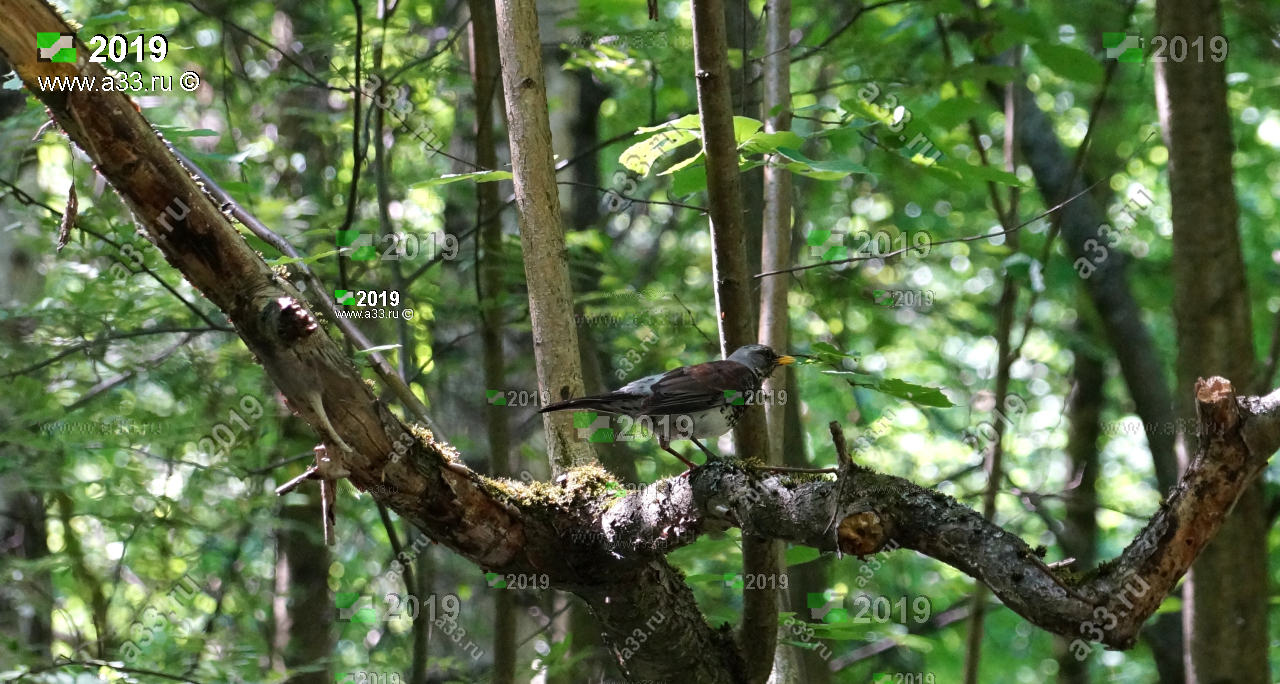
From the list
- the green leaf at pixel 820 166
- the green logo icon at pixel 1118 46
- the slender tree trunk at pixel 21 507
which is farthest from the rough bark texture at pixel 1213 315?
the slender tree trunk at pixel 21 507

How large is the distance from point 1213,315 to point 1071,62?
1.25 m

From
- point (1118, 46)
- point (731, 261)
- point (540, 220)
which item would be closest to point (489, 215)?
point (540, 220)

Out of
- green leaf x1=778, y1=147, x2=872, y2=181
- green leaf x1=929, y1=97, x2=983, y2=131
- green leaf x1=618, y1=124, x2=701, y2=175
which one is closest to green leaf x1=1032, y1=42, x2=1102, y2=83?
green leaf x1=929, y1=97, x2=983, y2=131

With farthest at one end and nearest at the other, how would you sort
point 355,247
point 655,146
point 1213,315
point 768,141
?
1. point 1213,315
2. point 355,247
3. point 655,146
4. point 768,141

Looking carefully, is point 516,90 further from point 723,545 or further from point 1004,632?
point 1004,632

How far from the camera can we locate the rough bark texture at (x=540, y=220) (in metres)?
3.14

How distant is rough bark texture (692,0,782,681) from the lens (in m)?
2.57

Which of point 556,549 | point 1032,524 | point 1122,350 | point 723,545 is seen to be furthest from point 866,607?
point 1032,524

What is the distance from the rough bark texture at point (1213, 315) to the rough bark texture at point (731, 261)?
228 centimetres

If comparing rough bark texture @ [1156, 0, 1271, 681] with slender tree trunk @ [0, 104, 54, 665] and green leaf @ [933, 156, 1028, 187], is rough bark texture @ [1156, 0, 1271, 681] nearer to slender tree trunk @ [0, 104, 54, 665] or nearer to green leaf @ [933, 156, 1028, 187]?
green leaf @ [933, 156, 1028, 187]

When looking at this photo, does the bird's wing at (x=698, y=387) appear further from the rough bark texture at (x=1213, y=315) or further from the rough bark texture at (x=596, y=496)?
the rough bark texture at (x=1213, y=315)

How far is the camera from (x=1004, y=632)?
1041cm

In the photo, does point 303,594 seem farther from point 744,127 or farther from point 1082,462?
point 1082,462

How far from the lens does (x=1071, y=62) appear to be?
3977 mm
